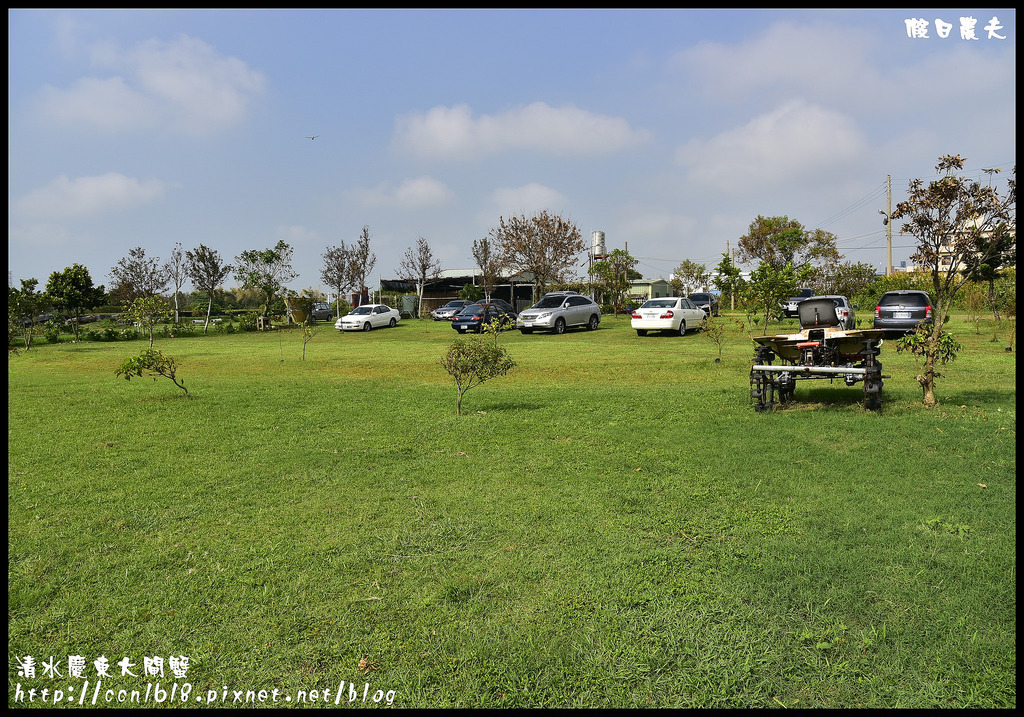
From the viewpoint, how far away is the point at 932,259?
26.4 ft

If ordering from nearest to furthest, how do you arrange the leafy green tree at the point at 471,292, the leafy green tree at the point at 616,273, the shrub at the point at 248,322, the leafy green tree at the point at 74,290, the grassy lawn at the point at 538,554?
1. the grassy lawn at the point at 538,554
2. the leafy green tree at the point at 74,290
3. the shrub at the point at 248,322
4. the leafy green tree at the point at 616,273
5. the leafy green tree at the point at 471,292

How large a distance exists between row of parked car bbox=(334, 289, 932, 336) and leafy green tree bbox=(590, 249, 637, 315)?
7822 millimetres

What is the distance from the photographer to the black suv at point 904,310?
19188mm

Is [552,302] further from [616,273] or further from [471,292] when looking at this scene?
[471,292]

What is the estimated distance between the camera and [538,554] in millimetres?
3975

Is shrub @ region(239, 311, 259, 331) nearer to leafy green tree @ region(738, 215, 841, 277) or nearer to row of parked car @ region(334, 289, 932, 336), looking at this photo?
row of parked car @ region(334, 289, 932, 336)

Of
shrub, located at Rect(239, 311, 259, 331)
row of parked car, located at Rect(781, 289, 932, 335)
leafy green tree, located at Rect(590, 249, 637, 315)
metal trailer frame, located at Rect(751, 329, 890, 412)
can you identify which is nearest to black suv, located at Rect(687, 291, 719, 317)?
leafy green tree, located at Rect(590, 249, 637, 315)

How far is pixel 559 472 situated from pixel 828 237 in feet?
167

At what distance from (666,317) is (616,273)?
20074 millimetres

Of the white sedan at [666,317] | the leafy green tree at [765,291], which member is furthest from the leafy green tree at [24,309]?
the leafy green tree at [765,291]

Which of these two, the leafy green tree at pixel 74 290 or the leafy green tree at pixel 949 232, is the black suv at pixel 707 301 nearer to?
the leafy green tree at pixel 949 232

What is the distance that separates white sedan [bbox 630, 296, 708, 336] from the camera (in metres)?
24.2

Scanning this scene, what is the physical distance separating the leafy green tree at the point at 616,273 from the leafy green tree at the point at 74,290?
95.8 feet

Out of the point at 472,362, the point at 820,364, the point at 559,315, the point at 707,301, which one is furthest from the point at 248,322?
the point at 820,364
